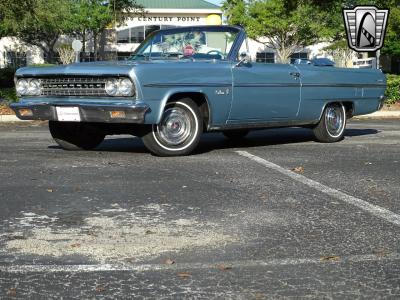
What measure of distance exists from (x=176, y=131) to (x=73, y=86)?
4.26 ft

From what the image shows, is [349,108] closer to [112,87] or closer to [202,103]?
[202,103]

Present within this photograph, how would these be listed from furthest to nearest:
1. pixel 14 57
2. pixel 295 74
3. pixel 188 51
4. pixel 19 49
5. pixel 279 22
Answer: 1. pixel 14 57
2. pixel 19 49
3. pixel 279 22
4. pixel 295 74
5. pixel 188 51

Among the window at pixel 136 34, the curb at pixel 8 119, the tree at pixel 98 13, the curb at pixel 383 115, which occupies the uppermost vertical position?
the tree at pixel 98 13

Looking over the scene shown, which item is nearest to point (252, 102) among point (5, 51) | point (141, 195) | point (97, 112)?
point (97, 112)

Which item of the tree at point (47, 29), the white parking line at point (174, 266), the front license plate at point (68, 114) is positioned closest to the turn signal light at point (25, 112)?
the front license plate at point (68, 114)

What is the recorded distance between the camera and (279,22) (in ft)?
170

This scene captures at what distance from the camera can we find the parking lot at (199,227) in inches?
140

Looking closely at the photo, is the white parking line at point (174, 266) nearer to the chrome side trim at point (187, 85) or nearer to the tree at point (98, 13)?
the chrome side trim at point (187, 85)

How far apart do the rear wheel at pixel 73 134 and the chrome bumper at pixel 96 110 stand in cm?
77

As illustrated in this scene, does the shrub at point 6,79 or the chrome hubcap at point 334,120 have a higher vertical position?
the chrome hubcap at point 334,120

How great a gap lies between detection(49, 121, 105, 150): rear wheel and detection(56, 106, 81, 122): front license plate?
2.88 feet

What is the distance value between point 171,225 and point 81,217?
69 centimetres

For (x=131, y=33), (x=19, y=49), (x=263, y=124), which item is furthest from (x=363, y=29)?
(x=19, y=49)

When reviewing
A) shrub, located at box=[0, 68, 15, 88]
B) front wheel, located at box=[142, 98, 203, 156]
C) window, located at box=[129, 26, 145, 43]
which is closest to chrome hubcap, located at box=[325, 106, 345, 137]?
front wheel, located at box=[142, 98, 203, 156]
